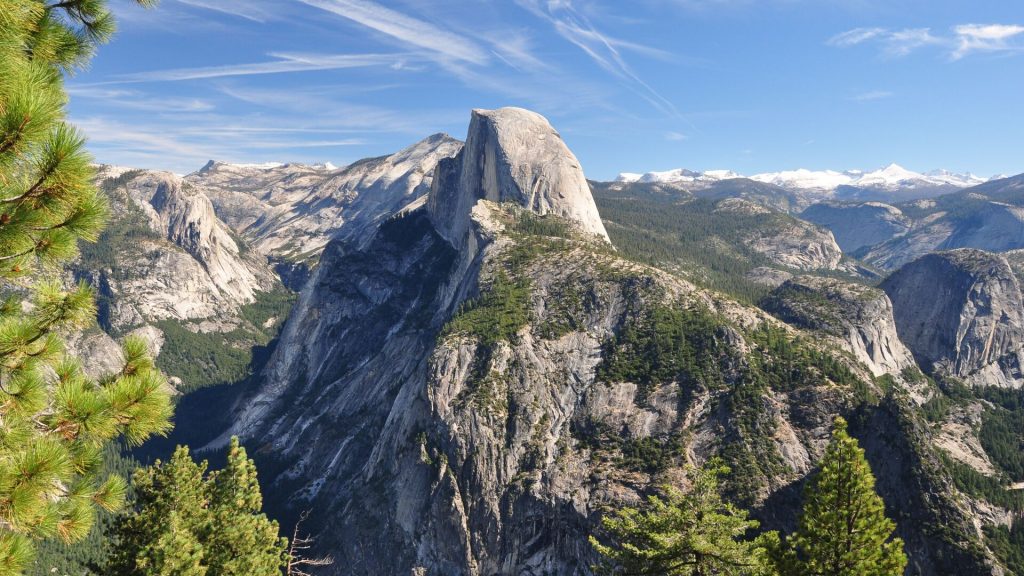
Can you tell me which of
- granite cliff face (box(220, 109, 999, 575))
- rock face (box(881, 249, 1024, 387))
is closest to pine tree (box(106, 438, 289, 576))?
granite cliff face (box(220, 109, 999, 575))

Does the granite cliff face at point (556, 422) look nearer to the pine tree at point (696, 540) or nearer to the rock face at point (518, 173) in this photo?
the rock face at point (518, 173)

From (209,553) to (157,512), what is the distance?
3458mm

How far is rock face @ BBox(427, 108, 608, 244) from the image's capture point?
152 m

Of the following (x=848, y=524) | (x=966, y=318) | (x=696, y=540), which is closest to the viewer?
(x=696, y=540)

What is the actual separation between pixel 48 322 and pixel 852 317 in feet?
438

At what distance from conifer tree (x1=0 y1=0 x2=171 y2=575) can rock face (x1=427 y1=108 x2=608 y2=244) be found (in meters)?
135

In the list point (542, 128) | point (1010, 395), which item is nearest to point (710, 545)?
point (1010, 395)

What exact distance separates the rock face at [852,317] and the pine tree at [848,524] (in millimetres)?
96038

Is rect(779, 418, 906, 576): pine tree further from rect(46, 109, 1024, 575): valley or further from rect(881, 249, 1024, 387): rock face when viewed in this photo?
rect(881, 249, 1024, 387): rock face

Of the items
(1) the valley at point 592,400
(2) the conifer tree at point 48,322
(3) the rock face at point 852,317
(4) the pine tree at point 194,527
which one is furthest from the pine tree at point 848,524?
(3) the rock face at point 852,317

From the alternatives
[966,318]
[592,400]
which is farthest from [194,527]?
[966,318]

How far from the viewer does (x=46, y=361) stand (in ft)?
31.4

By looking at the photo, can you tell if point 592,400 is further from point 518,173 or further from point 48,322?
point 518,173

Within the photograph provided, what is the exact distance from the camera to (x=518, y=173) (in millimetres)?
153625
